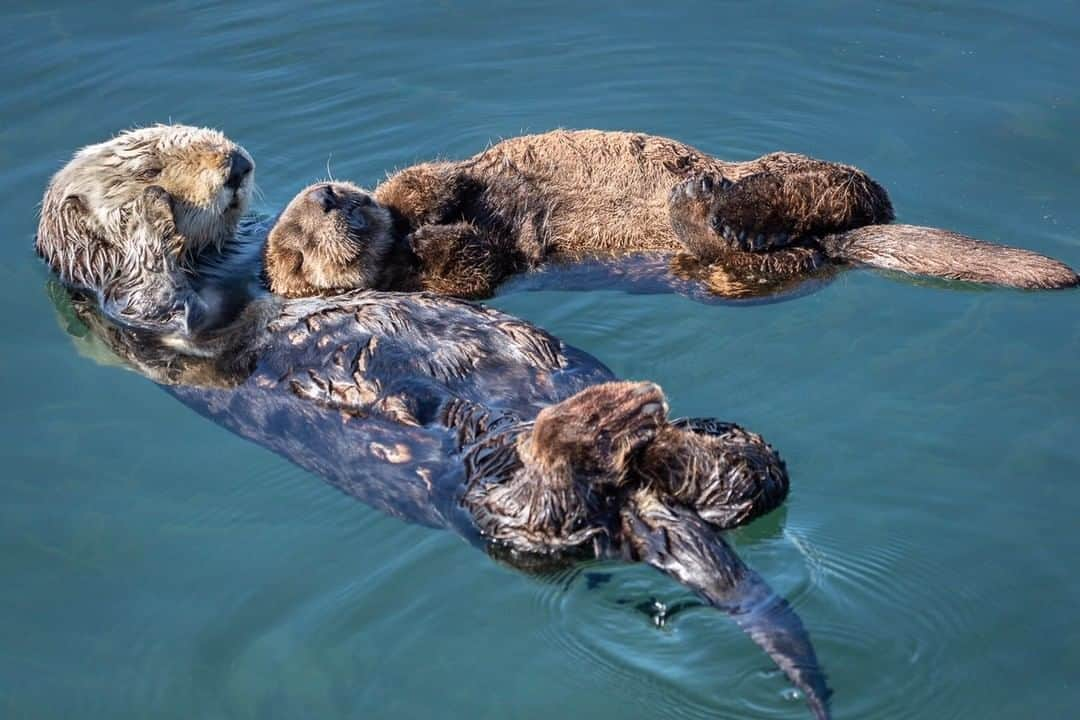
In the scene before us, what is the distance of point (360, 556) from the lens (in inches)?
178

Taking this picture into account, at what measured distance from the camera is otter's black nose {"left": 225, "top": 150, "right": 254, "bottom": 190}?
5824 millimetres

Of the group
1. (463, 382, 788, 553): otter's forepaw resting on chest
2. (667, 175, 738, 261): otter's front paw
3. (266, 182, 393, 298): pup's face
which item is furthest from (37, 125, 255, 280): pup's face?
(463, 382, 788, 553): otter's forepaw resting on chest

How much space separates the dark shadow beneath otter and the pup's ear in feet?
1.06

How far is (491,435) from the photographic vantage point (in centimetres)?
453

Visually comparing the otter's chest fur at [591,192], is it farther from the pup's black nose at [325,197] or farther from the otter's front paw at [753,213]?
the pup's black nose at [325,197]

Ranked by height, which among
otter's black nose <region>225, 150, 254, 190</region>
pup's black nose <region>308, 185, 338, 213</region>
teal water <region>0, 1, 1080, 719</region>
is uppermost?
otter's black nose <region>225, 150, 254, 190</region>

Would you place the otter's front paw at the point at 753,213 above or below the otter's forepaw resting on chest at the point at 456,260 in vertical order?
above

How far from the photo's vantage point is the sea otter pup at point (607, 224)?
5.61 metres

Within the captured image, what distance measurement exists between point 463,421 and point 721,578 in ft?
3.81

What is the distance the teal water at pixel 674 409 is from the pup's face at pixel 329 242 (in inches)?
27.9

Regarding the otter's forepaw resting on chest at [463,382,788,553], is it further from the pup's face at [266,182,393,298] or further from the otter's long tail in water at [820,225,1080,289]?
the pup's face at [266,182,393,298]

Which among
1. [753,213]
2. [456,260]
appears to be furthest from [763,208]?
[456,260]

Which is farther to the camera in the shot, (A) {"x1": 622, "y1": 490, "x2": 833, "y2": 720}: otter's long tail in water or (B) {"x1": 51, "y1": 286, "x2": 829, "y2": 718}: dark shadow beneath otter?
(B) {"x1": 51, "y1": 286, "x2": 829, "y2": 718}: dark shadow beneath otter

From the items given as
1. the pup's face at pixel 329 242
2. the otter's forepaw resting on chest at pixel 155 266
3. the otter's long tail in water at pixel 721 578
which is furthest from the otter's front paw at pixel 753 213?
the otter's forepaw resting on chest at pixel 155 266
